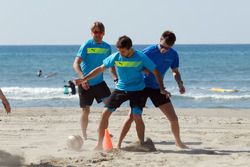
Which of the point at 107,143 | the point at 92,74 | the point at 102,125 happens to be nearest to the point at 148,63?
the point at 92,74

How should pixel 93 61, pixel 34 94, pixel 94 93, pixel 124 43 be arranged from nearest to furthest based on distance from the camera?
pixel 124 43, pixel 93 61, pixel 94 93, pixel 34 94

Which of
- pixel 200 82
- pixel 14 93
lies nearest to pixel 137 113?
pixel 14 93

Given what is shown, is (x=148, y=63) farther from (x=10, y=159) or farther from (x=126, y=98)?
(x=10, y=159)

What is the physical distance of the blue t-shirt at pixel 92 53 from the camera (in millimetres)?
9602

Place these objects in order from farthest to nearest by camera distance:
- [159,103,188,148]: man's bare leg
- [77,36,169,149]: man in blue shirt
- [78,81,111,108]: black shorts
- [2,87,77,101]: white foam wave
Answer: [2,87,77,101]: white foam wave → [78,81,111,108]: black shorts → [159,103,188,148]: man's bare leg → [77,36,169,149]: man in blue shirt

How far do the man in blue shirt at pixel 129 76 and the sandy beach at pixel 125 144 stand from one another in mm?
603

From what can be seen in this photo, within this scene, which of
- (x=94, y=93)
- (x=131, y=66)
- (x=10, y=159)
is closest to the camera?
(x=10, y=159)

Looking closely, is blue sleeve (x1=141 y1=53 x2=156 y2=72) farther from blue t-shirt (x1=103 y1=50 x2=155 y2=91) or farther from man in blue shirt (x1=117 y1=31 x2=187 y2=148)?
man in blue shirt (x1=117 y1=31 x2=187 y2=148)

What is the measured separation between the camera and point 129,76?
8.56 meters

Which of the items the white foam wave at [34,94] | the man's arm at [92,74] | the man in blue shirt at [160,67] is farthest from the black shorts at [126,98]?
the white foam wave at [34,94]

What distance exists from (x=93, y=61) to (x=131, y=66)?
1.31 metres

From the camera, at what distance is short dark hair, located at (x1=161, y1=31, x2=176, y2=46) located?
8.67m

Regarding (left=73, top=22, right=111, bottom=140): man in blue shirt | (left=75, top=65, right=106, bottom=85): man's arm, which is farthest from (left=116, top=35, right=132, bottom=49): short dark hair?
(left=73, top=22, right=111, bottom=140): man in blue shirt

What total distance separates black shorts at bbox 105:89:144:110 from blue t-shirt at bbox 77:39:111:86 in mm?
974
